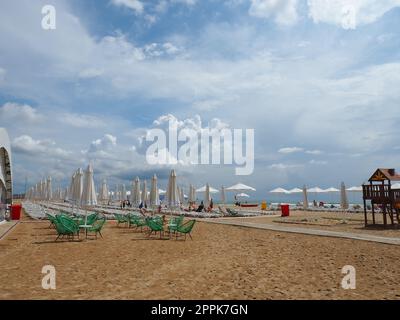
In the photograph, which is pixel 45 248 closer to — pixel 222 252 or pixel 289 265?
pixel 222 252

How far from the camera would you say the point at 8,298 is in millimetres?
4883

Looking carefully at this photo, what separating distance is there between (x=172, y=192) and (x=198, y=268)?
964cm

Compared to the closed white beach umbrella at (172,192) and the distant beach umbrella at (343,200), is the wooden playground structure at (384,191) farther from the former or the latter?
the closed white beach umbrella at (172,192)

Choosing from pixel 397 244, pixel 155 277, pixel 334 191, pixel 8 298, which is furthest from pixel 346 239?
pixel 334 191

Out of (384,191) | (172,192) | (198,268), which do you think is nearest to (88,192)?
(172,192)

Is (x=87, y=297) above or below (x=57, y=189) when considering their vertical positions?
below

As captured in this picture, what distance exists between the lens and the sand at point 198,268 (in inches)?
209

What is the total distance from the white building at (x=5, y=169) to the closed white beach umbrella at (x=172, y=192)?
Result: 10837 millimetres

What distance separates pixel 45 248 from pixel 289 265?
6.70m

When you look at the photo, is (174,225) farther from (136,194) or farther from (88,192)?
(136,194)

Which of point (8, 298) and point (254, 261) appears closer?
point (8, 298)

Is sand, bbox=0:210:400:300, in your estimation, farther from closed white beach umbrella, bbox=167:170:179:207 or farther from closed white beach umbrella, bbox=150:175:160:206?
closed white beach umbrella, bbox=150:175:160:206

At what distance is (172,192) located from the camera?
1666 cm

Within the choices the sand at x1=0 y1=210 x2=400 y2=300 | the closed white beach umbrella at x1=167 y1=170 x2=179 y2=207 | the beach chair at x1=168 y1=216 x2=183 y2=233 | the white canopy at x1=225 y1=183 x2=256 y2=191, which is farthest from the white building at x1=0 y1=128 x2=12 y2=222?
the white canopy at x1=225 y1=183 x2=256 y2=191
